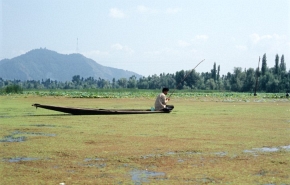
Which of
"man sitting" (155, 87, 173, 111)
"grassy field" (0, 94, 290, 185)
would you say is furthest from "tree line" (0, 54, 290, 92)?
"grassy field" (0, 94, 290, 185)

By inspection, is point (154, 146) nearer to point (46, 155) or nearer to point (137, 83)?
point (46, 155)

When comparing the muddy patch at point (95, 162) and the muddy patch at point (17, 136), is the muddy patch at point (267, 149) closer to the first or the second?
the muddy patch at point (95, 162)

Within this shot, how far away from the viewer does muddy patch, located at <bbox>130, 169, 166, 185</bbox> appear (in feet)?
16.8

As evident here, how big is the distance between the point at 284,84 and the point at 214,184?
56156mm

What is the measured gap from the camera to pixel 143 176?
17.6 feet

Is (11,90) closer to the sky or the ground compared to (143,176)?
closer to the sky

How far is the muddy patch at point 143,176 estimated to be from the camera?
5.13m


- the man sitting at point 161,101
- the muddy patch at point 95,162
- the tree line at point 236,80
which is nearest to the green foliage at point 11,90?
the tree line at point 236,80

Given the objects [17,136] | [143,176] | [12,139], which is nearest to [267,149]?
[143,176]

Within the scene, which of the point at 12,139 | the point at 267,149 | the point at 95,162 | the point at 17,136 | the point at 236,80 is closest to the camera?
the point at 95,162

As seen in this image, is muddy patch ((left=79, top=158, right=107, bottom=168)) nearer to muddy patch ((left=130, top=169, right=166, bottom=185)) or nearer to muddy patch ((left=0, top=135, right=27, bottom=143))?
muddy patch ((left=130, top=169, right=166, bottom=185))

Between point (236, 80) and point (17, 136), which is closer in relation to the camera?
point (17, 136)

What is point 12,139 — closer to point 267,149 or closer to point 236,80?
point 267,149

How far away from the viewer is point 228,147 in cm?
774
